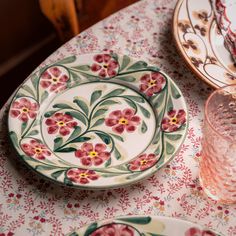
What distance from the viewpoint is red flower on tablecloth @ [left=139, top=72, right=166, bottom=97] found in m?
0.77

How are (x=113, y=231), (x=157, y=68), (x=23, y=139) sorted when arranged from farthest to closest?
(x=157, y=68) < (x=23, y=139) < (x=113, y=231)

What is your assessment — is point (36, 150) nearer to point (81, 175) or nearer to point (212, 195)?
point (81, 175)

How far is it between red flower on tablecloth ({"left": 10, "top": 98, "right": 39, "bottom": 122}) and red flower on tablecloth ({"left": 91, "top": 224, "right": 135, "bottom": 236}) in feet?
0.78

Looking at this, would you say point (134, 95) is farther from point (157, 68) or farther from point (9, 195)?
point (9, 195)

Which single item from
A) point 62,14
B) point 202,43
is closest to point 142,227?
point 202,43

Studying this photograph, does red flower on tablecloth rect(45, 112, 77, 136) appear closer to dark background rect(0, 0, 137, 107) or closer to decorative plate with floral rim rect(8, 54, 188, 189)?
decorative plate with floral rim rect(8, 54, 188, 189)

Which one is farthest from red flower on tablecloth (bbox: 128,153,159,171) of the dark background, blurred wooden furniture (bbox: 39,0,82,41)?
the dark background

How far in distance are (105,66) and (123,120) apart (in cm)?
13

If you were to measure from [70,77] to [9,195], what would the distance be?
0.81 ft

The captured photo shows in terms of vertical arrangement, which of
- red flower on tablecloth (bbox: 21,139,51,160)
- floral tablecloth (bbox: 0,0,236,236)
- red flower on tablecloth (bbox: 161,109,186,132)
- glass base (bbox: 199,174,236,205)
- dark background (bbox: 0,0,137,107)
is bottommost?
dark background (bbox: 0,0,137,107)

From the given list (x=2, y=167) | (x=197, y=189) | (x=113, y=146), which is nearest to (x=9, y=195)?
(x=2, y=167)

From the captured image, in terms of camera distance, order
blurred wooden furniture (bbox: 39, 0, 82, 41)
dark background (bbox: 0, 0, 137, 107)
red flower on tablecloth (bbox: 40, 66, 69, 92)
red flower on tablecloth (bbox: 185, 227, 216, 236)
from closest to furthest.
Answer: red flower on tablecloth (bbox: 185, 227, 216, 236), red flower on tablecloth (bbox: 40, 66, 69, 92), blurred wooden furniture (bbox: 39, 0, 82, 41), dark background (bbox: 0, 0, 137, 107)

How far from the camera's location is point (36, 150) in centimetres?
68

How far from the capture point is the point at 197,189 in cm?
67
